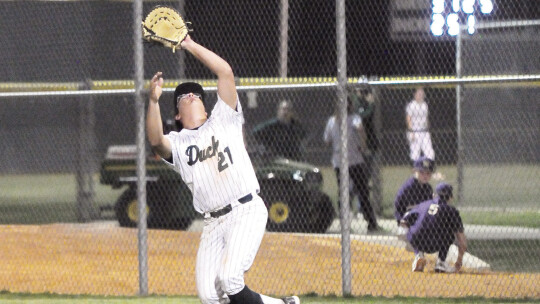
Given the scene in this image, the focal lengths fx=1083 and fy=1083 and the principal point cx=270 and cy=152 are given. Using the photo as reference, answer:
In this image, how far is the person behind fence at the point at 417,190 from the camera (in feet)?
36.8

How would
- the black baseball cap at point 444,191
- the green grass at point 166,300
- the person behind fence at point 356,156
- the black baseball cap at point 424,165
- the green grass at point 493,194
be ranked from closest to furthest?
1. the green grass at point 166,300
2. the black baseball cap at point 444,191
3. the black baseball cap at point 424,165
4. the person behind fence at point 356,156
5. the green grass at point 493,194

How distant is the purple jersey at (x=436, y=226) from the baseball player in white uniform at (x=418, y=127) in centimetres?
289

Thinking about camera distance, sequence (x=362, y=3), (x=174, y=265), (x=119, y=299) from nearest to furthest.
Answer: (x=119, y=299) → (x=174, y=265) → (x=362, y=3)

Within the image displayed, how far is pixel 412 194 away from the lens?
11.5 metres

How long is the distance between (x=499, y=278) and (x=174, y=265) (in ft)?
10.3

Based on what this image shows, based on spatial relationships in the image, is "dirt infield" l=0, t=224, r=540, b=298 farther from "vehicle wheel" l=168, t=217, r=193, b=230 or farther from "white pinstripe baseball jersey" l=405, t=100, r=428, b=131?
"white pinstripe baseball jersey" l=405, t=100, r=428, b=131

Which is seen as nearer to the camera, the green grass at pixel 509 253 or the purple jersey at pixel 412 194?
the green grass at pixel 509 253

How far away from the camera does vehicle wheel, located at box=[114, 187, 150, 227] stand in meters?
12.8

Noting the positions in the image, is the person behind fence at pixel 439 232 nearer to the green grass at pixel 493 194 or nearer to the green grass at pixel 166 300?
the green grass at pixel 166 300

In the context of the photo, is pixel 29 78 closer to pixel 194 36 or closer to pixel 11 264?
pixel 194 36

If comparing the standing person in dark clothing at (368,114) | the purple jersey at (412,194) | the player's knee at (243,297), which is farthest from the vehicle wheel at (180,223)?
Answer: the player's knee at (243,297)

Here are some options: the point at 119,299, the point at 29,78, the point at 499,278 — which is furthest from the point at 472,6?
the point at 29,78

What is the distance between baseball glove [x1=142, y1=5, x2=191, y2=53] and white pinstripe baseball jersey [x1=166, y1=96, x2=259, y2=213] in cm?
47

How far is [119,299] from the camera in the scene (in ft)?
29.4
